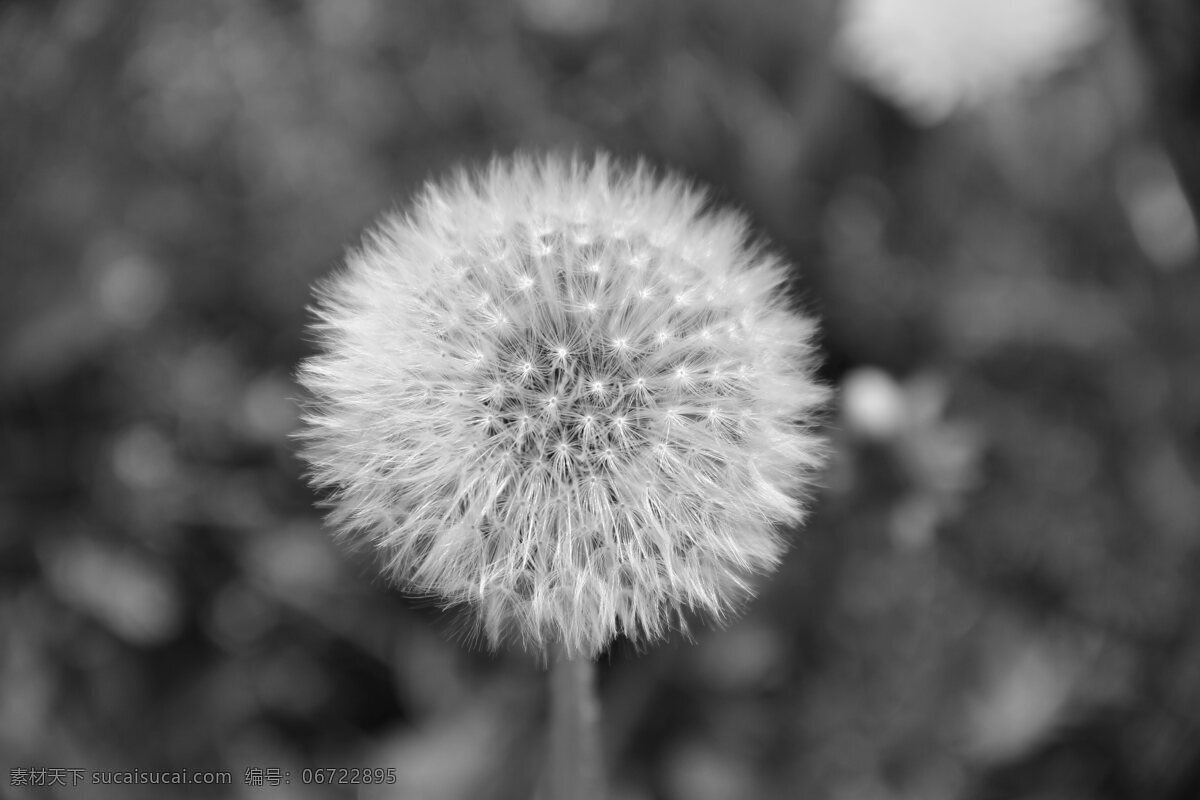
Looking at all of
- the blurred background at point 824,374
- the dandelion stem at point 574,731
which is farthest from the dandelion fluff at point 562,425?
the blurred background at point 824,374

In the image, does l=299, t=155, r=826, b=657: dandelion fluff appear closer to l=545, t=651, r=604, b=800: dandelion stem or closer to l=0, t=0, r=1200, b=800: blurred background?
l=545, t=651, r=604, b=800: dandelion stem

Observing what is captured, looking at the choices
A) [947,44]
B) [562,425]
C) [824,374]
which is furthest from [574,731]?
[947,44]

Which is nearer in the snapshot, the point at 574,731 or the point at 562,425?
the point at 562,425

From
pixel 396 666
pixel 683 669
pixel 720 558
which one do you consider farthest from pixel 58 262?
pixel 720 558

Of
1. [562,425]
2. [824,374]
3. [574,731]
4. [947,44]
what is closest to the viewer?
[562,425]

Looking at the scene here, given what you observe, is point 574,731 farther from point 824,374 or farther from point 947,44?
point 947,44

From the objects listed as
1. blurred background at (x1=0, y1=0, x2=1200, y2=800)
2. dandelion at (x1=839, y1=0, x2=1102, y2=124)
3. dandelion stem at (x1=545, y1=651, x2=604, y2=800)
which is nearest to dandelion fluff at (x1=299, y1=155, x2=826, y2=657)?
dandelion stem at (x1=545, y1=651, x2=604, y2=800)
